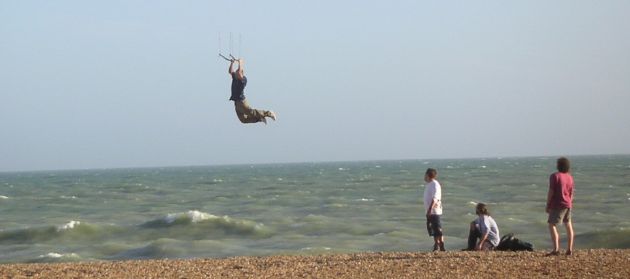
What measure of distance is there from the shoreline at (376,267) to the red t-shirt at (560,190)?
90 cm

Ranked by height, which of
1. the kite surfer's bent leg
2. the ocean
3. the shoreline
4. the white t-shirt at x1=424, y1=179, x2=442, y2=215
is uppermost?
the kite surfer's bent leg

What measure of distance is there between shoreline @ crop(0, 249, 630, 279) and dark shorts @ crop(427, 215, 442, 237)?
0.61 m

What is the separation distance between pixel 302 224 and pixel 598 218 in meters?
9.69

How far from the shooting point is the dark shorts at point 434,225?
16.1m

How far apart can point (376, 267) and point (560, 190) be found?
10.3 ft

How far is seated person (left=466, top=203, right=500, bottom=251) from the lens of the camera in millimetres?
16641

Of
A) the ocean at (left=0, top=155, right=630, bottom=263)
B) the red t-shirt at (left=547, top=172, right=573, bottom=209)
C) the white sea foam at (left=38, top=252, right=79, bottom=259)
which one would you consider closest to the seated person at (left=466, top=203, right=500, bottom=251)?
the red t-shirt at (left=547, top=172, right=573, bottom=209)

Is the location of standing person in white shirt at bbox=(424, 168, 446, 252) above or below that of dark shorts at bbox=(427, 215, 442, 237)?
above

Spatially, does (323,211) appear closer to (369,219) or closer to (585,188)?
(369,219)

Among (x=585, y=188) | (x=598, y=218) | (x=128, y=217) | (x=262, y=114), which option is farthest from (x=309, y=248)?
(x=585, y=188)

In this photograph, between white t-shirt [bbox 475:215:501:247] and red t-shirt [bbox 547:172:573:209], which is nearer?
red t-shirt [bbox 547:172:573:209]

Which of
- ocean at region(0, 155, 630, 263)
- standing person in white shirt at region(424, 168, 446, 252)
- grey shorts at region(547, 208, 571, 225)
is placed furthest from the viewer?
ocean at region(0, 155, 630, 263)

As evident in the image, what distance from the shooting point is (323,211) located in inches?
1400

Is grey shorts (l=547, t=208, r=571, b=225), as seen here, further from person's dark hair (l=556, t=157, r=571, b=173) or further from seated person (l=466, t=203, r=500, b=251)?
seated person (l=466, t=203, r=500, b=251)
